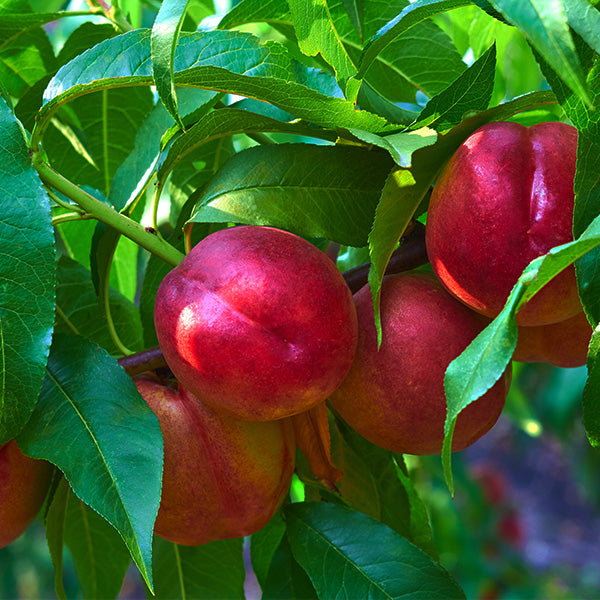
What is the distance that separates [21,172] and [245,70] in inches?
6.5

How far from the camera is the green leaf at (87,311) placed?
740mm

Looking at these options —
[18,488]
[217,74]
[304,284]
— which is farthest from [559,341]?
[18,488]

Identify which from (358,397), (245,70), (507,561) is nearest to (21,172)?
(245,70)

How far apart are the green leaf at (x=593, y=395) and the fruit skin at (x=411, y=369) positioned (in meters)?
0.09

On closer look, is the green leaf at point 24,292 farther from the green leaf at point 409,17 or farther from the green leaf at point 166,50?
the green leaf at point 409,17

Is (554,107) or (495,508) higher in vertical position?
(554,107)

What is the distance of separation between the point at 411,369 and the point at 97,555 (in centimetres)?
42

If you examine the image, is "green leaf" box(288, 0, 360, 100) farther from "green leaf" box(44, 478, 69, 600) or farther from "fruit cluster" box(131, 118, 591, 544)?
"green leaf" box(44, 478, 69, 600)

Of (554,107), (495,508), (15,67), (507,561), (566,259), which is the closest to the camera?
(566,259)

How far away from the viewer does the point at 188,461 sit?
57cm

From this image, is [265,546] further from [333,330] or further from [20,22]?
[20,22]

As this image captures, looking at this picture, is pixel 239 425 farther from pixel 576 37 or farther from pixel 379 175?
pixel 576 37

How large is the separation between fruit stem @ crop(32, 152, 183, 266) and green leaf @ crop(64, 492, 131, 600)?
329 millimetres

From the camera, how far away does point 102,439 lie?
512 millimetres
